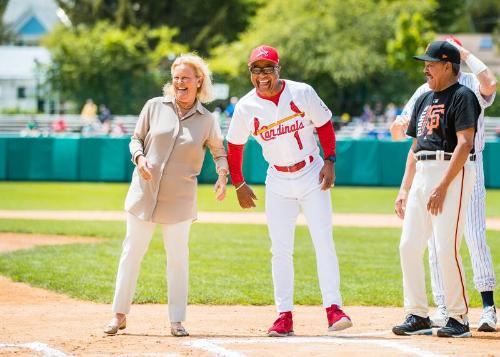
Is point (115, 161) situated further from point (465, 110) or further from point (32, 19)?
point (32, 19)

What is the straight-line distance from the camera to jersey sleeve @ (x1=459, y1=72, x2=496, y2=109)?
25.2 feet

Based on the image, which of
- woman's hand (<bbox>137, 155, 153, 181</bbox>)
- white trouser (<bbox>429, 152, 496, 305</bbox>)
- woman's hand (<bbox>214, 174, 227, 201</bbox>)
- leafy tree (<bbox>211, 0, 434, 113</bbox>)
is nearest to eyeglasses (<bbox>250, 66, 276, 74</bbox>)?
woman's hand (<bbox>214, 174, 227, 201</bbox>)

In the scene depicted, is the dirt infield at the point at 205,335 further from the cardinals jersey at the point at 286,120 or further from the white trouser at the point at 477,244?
the cardinals jersey at the point at 286,120

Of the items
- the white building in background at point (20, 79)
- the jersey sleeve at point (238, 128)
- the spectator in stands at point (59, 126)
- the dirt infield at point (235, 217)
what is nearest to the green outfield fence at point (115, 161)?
the dirt infield at point (235, 217)

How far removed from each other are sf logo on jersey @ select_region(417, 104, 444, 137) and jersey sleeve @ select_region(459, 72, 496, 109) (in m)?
0.46

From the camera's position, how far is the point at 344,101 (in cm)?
4703

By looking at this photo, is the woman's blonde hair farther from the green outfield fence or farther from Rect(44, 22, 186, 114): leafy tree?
Rect(44, 22, 186, 114): leafy tree

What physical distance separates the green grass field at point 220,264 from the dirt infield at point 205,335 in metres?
0.64

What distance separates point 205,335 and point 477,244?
2086mm

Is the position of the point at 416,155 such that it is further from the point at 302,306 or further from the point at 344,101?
the point at 344,101

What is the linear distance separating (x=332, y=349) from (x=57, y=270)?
5.58 metres

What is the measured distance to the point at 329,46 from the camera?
47.8 meters

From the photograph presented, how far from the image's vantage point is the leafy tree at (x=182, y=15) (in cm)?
6178

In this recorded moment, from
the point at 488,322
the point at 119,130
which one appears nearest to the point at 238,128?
the point at 488,322
